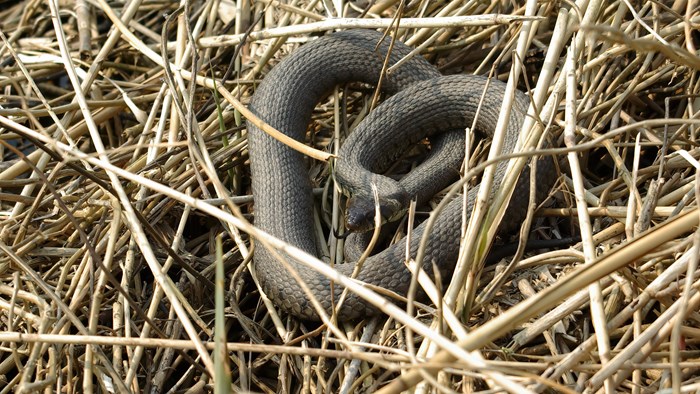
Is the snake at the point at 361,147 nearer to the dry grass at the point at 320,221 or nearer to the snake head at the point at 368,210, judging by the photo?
the snake head at the point at 368,210

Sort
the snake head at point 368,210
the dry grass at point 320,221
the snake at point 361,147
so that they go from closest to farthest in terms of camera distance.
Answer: the dry grass at point 320,221 → the snake at point 361,147 → the snake head at point 368,210

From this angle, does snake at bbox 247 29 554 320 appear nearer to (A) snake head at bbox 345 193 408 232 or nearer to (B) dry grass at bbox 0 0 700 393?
(A) snake head at bbox 345 193 408 232

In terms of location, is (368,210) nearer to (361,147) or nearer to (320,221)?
(320,221)

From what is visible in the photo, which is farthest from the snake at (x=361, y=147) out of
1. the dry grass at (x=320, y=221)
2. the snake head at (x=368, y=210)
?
the dry grass at (x=320, y=221)

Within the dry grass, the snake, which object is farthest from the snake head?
the dry grass

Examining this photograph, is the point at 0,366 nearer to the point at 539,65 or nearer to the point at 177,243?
the point at 177,243

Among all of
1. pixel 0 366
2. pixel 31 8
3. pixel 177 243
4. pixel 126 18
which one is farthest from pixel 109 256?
pixel 31 8

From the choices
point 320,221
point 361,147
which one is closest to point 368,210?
point 320,221
